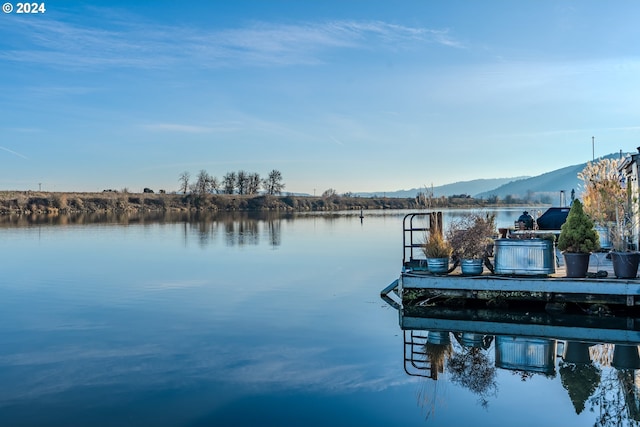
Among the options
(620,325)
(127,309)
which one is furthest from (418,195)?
(127,309)

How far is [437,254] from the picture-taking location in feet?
44.8

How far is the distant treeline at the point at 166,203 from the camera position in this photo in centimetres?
7862

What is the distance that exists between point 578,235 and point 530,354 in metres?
3.63

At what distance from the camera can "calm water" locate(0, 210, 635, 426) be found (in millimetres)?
7160

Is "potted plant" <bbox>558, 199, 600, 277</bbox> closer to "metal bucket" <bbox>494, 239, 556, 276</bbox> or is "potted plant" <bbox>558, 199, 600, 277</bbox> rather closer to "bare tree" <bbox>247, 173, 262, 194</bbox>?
"metal bucket" <bbox>494, 239, 556, 276</bbox>

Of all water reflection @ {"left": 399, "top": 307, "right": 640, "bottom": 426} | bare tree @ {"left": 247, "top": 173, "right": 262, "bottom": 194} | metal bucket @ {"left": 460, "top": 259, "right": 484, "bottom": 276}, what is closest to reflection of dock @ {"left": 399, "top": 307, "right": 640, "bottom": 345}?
water reflection @ {"left": 399, "top": 307, "right": 640, "bottom": 426}

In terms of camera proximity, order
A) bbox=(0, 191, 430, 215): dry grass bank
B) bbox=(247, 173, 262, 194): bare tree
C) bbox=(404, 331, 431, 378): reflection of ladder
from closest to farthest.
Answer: bbox=(404, 331, 431, 378): reflection of ladder < bbox=(0, 191, 430, 215): dry grass bank < bbox=(247, 173, 262, 194): bare tree

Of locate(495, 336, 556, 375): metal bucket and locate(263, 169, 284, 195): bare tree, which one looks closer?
locate(495, 336, 556, 375): metal bucket

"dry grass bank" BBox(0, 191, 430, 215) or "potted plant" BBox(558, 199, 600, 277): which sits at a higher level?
"dry grass bank" BBox(0, 191, 430, 215)

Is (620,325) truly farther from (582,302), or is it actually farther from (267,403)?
(267,403)

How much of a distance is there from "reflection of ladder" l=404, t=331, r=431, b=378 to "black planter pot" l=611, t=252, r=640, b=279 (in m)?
4.24

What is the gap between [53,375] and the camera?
8641 millimetres

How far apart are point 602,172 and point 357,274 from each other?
8195 mm

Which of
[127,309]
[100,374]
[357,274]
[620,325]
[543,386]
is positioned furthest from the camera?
[357,274]
